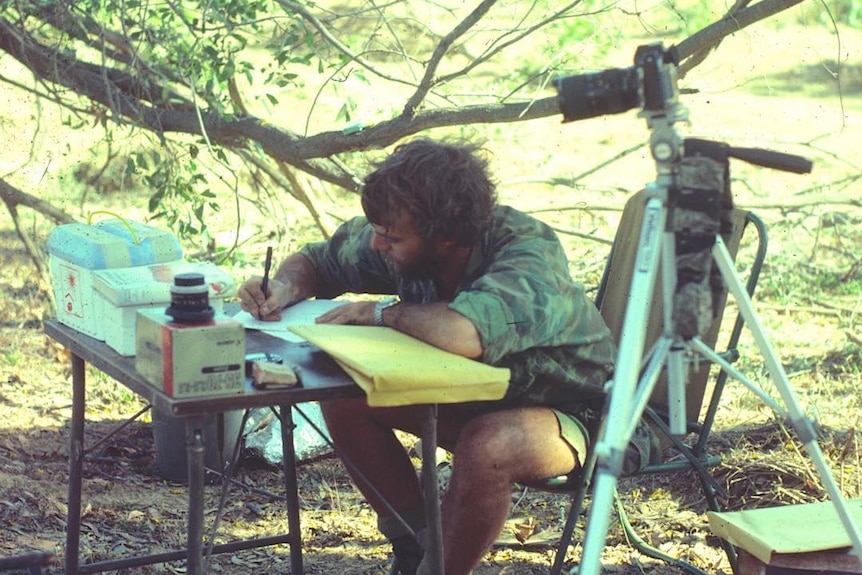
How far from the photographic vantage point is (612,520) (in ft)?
14.5

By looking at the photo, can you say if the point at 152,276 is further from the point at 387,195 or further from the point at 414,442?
the point at 414,442

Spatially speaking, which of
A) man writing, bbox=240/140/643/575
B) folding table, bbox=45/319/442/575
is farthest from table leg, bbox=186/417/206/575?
man writing, bbox=240/140/643/575

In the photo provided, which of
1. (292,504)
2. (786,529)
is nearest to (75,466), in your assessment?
(292,504)

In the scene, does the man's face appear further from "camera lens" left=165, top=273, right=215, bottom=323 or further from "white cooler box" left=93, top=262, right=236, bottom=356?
"camera lens" left=165, top=273, right=215, bottom=323

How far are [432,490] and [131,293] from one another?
33.4 inches

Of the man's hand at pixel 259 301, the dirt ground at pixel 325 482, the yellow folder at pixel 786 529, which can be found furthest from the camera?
the dirt ground at pixel 325 482

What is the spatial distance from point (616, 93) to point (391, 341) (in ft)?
2.65

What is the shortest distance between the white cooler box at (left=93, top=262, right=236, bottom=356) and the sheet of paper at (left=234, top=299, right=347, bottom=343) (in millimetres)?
262

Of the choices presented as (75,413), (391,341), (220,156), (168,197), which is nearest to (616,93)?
(391,341)

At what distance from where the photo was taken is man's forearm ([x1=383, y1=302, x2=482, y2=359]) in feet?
9.93

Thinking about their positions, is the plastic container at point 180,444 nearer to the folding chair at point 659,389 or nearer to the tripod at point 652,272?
the folding chair at point 659,389

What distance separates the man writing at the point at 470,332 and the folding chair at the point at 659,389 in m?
0.10

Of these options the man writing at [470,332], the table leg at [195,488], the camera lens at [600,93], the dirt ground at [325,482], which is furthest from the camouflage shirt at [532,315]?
the dirt ground at [325,482]

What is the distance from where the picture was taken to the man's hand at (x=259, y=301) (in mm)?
3520
